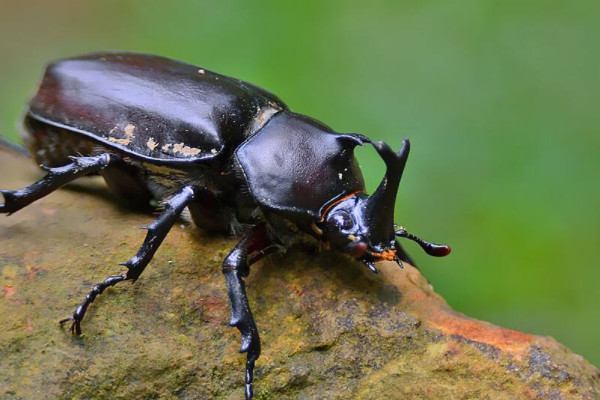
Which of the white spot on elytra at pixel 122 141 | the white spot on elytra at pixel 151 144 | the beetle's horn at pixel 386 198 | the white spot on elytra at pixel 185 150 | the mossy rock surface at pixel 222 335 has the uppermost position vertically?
the beetle's horn at pixel 386 198

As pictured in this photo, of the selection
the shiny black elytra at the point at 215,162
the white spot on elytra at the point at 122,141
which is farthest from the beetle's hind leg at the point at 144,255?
the white spot on elytra at the point at 122,141

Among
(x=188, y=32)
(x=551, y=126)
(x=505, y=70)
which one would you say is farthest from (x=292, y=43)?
(x=551, y=126)

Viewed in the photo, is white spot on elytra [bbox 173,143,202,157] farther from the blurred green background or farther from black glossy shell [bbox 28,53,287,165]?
the blurred green background

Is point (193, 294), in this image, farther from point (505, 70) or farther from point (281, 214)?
point (505, 70)

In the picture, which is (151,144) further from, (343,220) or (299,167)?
(343,220)

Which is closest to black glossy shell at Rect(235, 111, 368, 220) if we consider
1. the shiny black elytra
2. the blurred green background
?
the shiny black elytra

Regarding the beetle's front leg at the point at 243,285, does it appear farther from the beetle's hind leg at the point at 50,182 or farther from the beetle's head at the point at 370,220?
the beetle's hind leg at the point at 50,182
